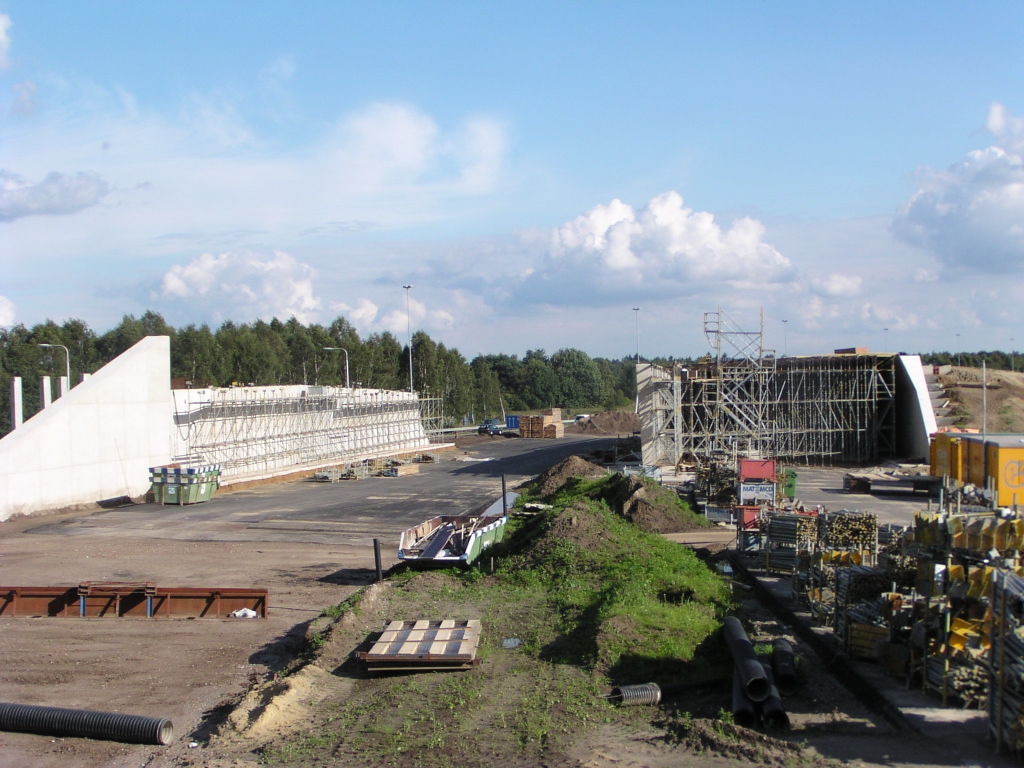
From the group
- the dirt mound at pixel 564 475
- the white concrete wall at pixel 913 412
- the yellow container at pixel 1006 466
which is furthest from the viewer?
the white concrete wall at pixel 913 412

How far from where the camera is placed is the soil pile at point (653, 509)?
2567 cm

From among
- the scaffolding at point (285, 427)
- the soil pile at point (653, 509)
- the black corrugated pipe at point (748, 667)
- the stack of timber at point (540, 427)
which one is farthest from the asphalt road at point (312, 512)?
the stack of timber at point (540, 427)

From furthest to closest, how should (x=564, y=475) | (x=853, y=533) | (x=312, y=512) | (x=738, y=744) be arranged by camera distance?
(x=564, y=475) → (x=312, y=512) → (x=853, y=533) → (x=738, y=744)

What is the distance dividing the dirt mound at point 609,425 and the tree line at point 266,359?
545 inches

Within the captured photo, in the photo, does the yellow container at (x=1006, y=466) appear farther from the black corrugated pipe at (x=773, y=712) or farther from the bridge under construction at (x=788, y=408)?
the bridge under construction at (x=788, y=408)

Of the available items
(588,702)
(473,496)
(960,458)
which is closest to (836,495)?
(473,496)

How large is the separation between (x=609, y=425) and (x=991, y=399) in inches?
1466

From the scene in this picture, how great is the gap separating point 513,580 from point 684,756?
8.63m

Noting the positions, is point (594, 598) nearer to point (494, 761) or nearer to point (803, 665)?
point (803, 665)

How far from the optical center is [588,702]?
10617 millimetres

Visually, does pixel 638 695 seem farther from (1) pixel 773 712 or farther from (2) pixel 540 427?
(2) pixel 540 427

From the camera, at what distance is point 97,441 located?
3425 cm

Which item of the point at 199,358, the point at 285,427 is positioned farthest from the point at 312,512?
the point at 199,358

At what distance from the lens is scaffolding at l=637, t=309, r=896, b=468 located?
140 ft
